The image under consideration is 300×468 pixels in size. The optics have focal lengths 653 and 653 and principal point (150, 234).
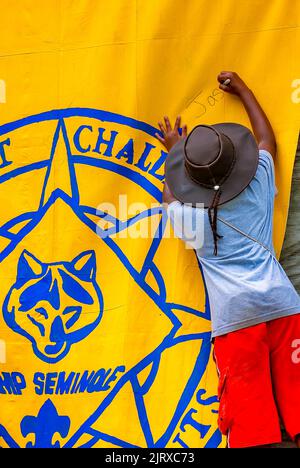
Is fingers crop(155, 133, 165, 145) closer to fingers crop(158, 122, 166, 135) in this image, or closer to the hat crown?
fingers crop(158, 122, 166, 135)

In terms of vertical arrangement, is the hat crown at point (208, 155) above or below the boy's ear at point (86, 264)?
above

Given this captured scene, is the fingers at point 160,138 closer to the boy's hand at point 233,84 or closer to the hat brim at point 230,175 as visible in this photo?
the hat brim at point 230,175

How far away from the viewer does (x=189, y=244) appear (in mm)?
3121

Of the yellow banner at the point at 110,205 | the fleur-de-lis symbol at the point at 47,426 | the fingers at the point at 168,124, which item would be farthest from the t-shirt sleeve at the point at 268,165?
the fleur-de-lis symbol at the point at 47,426

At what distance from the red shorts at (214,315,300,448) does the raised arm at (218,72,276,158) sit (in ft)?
2.76

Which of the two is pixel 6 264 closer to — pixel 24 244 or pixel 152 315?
pixel 24 244

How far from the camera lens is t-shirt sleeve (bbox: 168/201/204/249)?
117 inches

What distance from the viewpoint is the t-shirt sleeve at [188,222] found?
297 cm

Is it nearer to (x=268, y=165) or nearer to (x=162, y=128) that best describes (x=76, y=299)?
(x=162, y=128)

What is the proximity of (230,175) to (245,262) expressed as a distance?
0.40 m

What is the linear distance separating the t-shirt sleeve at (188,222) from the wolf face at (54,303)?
0.50 m

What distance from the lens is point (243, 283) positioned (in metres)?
2.85

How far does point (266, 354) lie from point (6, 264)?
1378 millimetres
